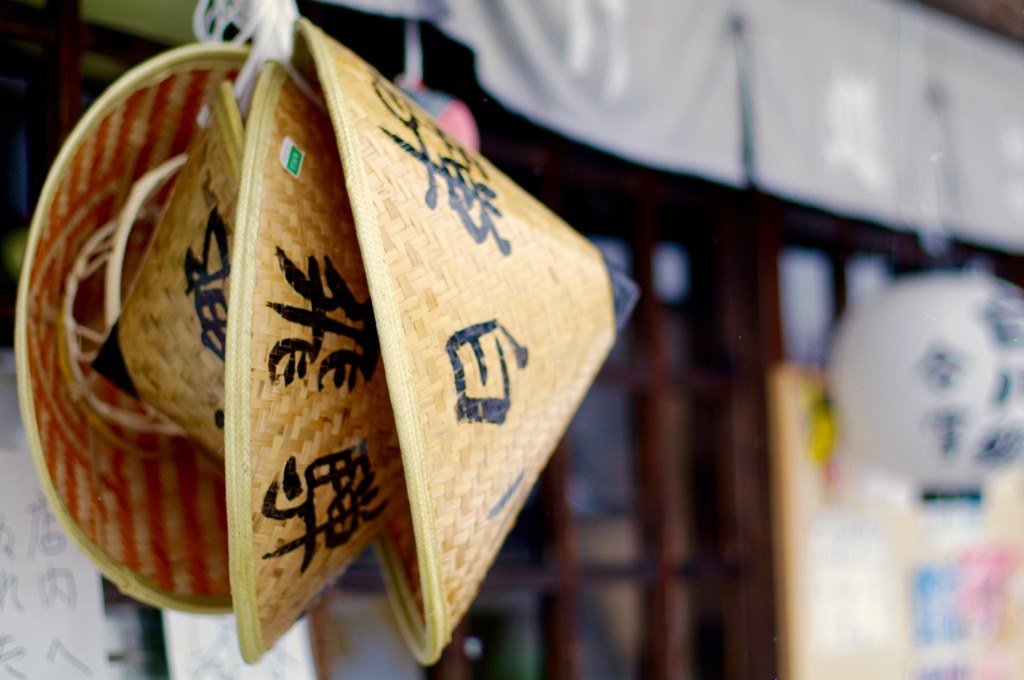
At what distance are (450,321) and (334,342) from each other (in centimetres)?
11

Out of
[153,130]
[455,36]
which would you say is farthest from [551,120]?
[153,130]

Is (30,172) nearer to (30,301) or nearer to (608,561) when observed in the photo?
(30,301)

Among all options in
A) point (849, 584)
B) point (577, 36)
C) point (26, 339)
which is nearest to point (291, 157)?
point (26, 339)

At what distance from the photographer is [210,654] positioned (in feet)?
3.54

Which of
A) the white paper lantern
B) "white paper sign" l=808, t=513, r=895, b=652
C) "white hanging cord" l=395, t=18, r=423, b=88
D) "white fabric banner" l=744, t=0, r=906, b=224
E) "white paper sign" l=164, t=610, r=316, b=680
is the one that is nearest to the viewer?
"white paper sign" l=164, t=610, r=316, b=680

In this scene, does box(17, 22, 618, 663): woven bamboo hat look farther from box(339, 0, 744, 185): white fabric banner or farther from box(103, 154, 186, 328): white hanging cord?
box(339, 0, 744, 185): white fabric banner

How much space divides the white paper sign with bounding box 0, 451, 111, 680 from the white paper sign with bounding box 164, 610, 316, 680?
3.7 inches

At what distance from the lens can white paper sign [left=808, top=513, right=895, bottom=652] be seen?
200 cm

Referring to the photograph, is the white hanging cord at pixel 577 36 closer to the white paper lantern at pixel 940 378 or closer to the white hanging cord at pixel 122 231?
the white hanging cord at pixel 122 231

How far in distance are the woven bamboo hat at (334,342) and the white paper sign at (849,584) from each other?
147 cm

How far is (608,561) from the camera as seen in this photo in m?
1.84

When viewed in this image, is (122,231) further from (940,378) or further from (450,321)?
(940,378)

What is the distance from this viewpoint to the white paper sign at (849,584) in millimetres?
2004

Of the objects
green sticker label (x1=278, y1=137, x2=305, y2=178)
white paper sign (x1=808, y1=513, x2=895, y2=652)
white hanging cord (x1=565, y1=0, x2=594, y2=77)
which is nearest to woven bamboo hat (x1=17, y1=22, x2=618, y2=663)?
green sticker label (x1=278, y1=137, x2=305, y2=178)
